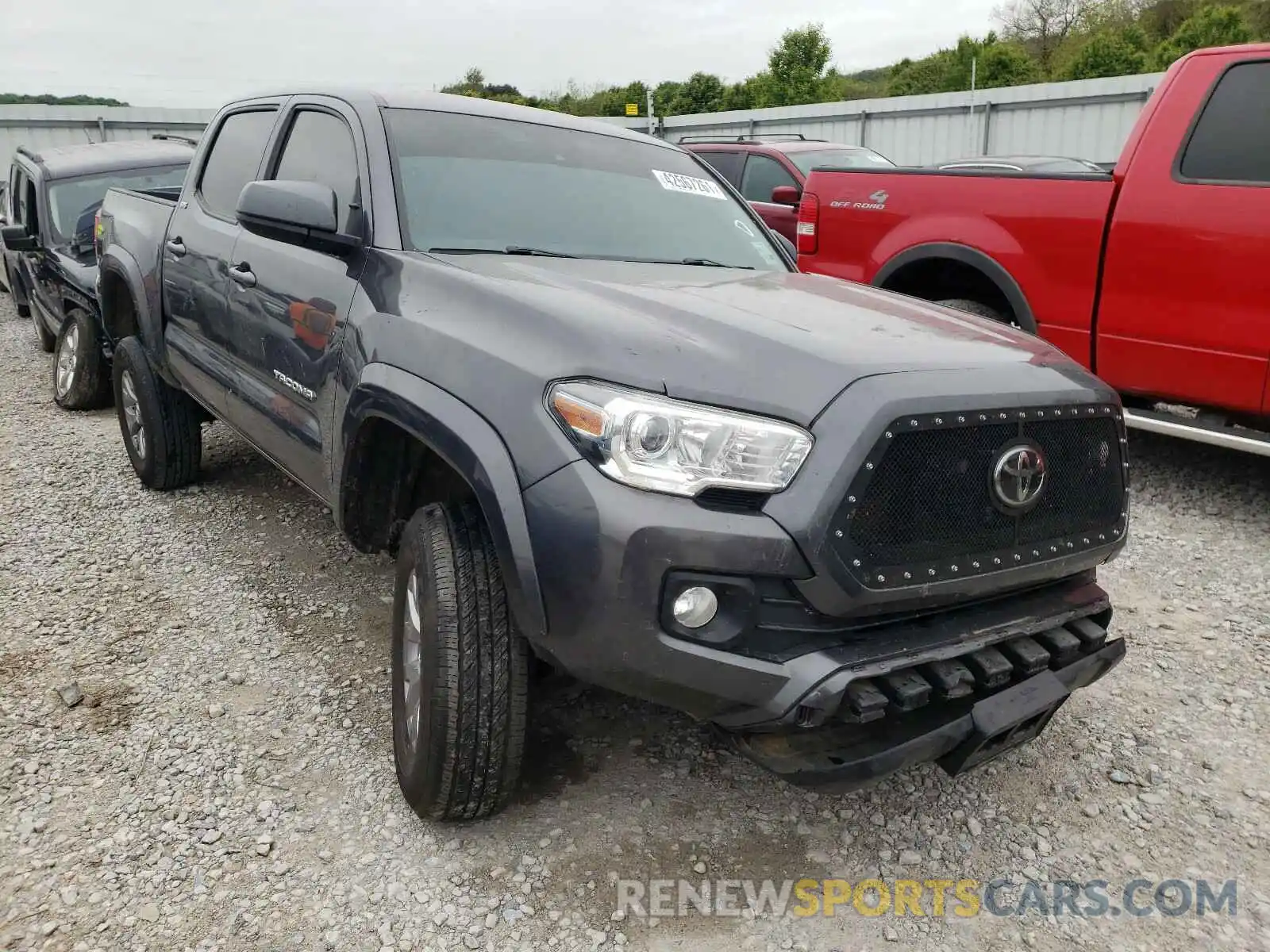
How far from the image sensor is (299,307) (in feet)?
10.1

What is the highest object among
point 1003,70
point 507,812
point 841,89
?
point 841,89

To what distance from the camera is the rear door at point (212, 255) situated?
3744 millimetres

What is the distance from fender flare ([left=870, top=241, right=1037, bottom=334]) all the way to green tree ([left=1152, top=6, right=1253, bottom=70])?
28.7 m

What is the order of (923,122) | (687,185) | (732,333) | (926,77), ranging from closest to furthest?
(732,333) < (687,185) < (923,122) < (926,77)

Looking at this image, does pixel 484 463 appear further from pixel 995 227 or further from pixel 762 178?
pixel 762 178

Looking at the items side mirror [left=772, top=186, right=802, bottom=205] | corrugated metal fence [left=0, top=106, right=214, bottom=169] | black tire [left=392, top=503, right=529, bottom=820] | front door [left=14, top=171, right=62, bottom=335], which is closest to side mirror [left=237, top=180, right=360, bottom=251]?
black tire [left=392, top=503, right=529, bottom=820]

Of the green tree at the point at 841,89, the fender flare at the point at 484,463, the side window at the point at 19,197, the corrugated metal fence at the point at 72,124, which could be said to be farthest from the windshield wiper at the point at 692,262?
the green tree at the point at 841,89

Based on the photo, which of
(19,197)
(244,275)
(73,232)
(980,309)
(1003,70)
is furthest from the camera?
(1003,70)

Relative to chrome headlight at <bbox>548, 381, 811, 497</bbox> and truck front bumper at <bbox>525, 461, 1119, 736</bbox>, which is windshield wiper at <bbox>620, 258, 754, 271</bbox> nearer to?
chrome headlight at <bbox>548, 381, 811, 497</bbox>

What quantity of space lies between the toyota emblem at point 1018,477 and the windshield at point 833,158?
25.1 feet

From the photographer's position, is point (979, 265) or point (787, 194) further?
point (787, 194)

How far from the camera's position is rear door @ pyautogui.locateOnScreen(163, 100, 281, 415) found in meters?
3.74

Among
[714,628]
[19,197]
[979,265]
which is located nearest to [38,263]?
[19,197]

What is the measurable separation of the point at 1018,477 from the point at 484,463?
1184mm
